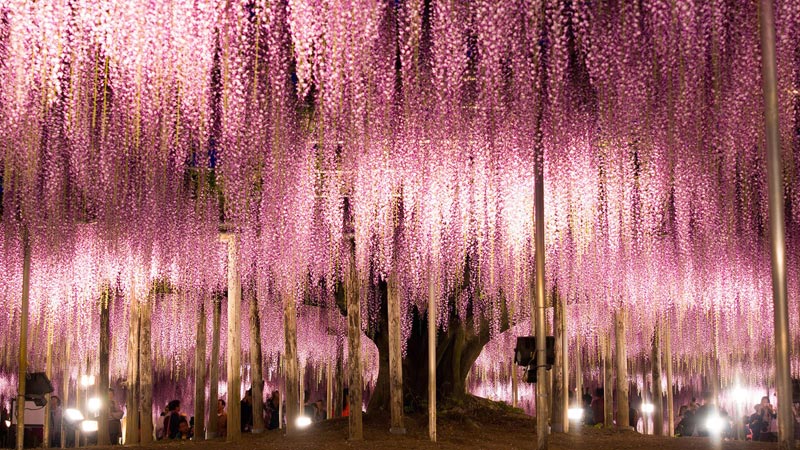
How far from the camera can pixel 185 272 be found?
16.5m

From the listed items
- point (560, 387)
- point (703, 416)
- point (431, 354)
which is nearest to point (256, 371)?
point (431, 354)

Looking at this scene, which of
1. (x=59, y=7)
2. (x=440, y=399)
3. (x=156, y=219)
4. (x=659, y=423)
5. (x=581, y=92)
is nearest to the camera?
(x=59, y=7)

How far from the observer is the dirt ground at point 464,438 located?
1319cm

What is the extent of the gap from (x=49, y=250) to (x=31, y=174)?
3827mm

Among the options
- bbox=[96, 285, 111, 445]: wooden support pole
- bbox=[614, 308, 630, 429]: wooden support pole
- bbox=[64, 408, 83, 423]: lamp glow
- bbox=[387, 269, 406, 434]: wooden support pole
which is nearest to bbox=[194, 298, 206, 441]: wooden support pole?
bbox=[96, 285, 111, 445]: wooden support pole

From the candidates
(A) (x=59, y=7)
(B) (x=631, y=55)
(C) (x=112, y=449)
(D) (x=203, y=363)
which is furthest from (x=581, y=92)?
(D) (x=203, y=363)

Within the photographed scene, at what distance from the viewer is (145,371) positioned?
618 inches

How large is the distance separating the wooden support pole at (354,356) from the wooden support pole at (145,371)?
3.79m

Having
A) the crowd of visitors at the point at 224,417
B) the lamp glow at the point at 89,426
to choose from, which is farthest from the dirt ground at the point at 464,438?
the lamp glow at the point at 89,426

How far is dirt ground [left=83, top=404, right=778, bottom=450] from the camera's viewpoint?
13.2 meters

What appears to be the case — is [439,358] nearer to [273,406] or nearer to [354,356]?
[354,356]

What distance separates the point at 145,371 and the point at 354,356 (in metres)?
4.10

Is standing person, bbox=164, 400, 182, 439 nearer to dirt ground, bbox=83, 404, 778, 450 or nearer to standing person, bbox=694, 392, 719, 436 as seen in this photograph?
dirt ground, bbox=83, 404, 778, 450

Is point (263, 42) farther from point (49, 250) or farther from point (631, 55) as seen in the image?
point (49, 250)
